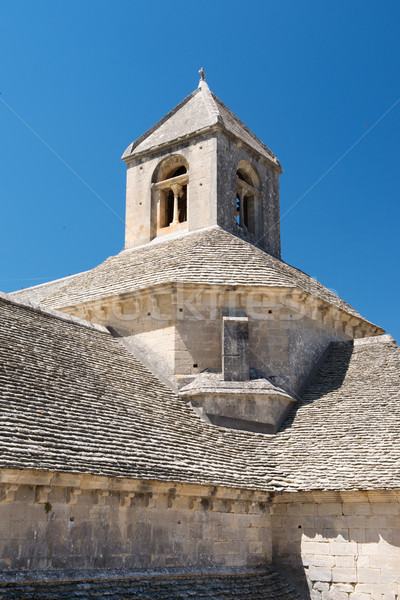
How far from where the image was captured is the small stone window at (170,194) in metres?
17.3

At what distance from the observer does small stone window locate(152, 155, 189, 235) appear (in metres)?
17.3

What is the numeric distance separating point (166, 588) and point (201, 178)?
36.1ft

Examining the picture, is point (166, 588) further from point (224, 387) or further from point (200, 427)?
point (224, 387)

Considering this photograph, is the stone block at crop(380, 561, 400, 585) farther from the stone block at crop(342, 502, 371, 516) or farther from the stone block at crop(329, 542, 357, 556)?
the stone block at crop(342, 502, 371, 516)

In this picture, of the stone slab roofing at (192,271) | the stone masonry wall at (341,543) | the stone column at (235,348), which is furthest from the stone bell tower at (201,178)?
the stone masonry wall at (341,543)

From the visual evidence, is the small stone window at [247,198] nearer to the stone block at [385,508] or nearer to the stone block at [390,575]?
the stone block at [385,508]

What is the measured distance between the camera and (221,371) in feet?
41.9

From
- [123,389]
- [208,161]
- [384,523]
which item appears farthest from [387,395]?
[208,161]

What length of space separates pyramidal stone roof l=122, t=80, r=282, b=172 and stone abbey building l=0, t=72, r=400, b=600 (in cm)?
26

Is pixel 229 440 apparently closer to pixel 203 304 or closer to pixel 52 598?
pixel 203 304

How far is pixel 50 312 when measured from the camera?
1274 centimetres

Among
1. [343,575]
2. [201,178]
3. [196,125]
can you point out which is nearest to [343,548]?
[343,575]

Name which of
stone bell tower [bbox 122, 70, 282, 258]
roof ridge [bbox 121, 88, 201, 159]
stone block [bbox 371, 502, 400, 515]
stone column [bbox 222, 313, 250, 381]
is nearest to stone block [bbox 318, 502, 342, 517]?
stone block [bbox 371, 502, 400, 515]

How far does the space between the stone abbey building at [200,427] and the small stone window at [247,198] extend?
74 cm
